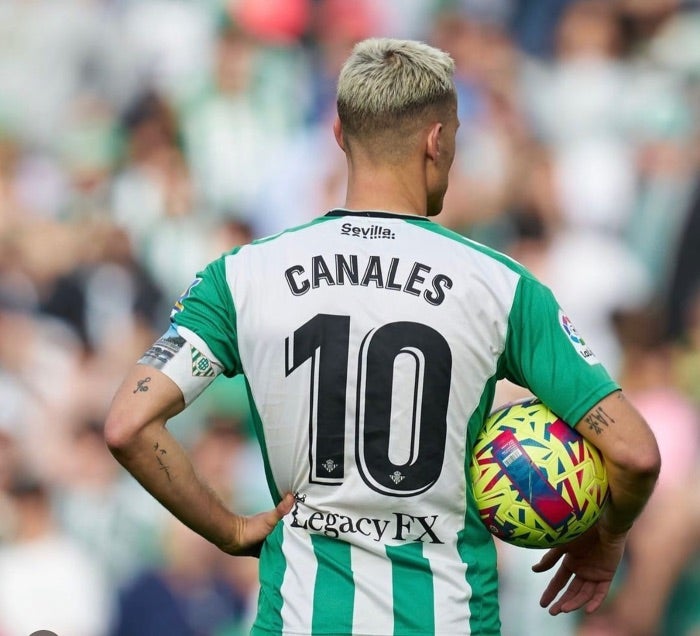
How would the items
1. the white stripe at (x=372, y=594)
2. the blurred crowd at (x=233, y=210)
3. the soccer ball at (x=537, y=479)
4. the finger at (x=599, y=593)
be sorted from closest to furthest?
the white stripe at (x=372, y=594), the soccer ball at (x=537, y=479), the finger at (x=599, y=593), the blurred crowd at (x=233, y=210)

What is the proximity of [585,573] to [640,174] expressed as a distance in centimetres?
449

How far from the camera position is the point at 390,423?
2.74 metres

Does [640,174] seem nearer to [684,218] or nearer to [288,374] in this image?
[684,218]

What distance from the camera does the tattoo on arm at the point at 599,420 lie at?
2.76 meters

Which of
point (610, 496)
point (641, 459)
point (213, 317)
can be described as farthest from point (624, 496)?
point (213, 317)

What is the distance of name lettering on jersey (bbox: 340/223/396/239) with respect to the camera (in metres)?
2.87

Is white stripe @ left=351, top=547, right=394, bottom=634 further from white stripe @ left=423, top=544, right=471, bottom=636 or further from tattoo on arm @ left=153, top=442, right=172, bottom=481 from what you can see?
tattoo on arm @ left=153, top=442, right=172, bottom=481

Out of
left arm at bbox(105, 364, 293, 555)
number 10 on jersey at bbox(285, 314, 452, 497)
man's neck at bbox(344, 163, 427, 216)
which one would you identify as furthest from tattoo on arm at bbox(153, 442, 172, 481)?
man's neck at bbox(344, 163, 427, 216)

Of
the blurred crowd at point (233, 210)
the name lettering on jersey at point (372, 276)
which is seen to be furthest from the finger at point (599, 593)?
the blurred crowd at point (233, 210)

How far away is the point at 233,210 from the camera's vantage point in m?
7.59

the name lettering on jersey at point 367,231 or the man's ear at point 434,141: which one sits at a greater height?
the man's ear at point 434,141

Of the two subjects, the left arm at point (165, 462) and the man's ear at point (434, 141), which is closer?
the left arm at point (165, 462)

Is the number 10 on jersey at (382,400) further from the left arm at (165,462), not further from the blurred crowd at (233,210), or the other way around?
the blurred crowd at (233,210)

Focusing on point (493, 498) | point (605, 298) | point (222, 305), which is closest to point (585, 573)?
point (493, 498)
